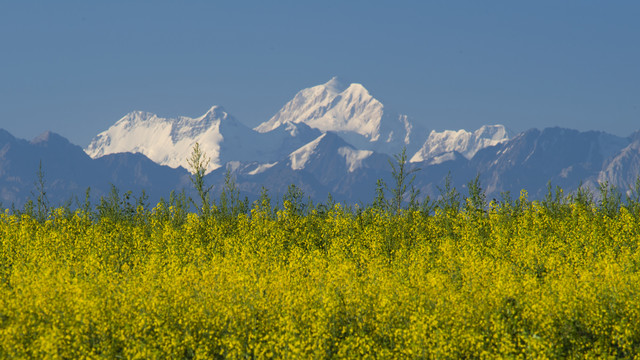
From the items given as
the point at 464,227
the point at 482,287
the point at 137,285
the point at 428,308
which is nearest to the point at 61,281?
the point at 137,285

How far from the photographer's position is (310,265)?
13172mm

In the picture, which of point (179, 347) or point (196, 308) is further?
point (196, 308)

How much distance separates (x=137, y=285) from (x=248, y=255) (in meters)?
3.66

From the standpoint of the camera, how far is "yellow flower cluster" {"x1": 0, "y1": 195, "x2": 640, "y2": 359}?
29.0 feet

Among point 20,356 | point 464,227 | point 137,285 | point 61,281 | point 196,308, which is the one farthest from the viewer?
point 464,227

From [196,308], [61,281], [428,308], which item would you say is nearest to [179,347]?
[196,308]

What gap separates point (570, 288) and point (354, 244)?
24.4 feet

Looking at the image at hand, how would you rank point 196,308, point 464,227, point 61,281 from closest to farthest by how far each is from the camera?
point 196,308 → point 61,281 → point 464,227

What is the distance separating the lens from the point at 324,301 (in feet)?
32.1

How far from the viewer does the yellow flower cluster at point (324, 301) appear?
8828 mm

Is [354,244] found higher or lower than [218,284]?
higher

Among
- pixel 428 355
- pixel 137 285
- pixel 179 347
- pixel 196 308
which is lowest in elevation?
pixel 428 355

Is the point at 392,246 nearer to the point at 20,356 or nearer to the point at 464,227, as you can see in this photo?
the point at 464,227

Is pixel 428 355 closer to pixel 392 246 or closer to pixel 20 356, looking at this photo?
pixel 20 356
